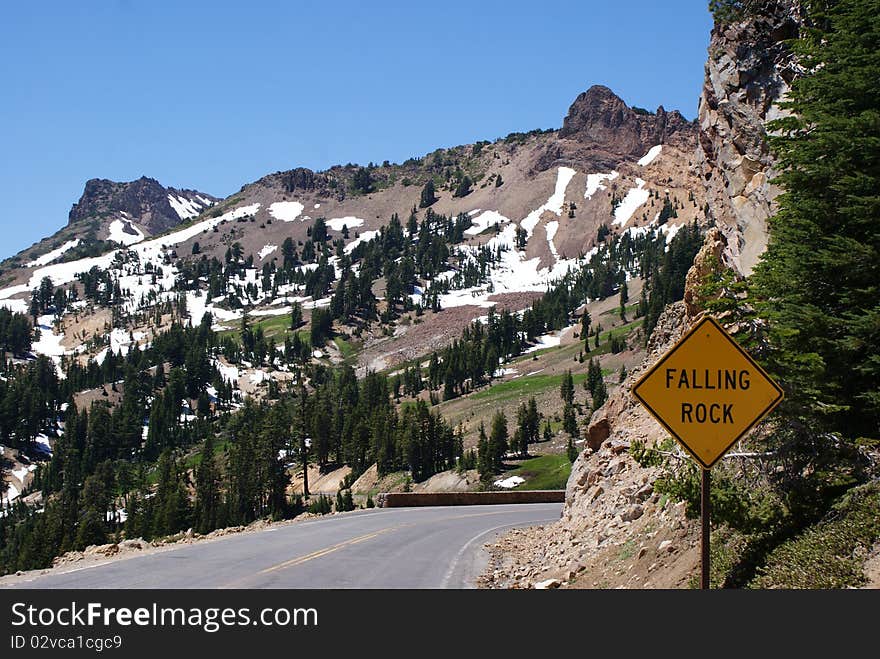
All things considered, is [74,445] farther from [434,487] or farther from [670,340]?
[670,340]

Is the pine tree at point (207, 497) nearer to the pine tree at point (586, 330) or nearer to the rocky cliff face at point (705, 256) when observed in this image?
the rocky cliff face at point (705, 256)

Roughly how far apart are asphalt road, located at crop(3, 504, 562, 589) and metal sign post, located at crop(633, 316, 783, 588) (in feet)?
32.1

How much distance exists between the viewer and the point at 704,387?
8.51 metres

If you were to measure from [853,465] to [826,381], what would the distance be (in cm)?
161

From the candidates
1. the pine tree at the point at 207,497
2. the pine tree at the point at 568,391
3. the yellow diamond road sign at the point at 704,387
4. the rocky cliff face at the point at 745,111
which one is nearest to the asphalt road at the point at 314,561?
the yellow diamond road sign at the point at 704,387

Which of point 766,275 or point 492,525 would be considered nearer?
point 766,275

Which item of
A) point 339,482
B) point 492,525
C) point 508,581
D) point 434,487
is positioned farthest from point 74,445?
point 508,581

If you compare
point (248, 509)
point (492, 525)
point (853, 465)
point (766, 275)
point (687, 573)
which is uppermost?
point (766, 275)

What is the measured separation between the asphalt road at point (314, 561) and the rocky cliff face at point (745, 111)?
11619 mm

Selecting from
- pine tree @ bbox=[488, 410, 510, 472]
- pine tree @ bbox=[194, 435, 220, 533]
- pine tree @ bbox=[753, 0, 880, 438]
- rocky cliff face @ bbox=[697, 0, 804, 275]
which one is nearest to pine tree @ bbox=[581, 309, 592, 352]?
pine tree @ bbox=[488, 410, 510, 472]

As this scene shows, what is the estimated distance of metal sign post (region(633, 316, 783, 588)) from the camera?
8.45 m

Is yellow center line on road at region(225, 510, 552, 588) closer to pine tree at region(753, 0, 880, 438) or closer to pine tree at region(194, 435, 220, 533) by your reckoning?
pine tree at region(753, 0, 880, 438)

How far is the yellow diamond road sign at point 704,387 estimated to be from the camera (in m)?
8.45

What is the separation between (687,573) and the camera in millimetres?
11430
